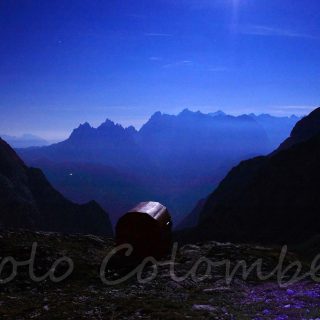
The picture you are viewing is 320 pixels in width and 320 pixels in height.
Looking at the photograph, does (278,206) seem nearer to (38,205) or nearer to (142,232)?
(142,232)

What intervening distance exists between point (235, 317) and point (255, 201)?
101 meters

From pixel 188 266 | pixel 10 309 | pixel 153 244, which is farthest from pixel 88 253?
pixel 10 309

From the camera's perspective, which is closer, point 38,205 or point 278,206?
point 278,206

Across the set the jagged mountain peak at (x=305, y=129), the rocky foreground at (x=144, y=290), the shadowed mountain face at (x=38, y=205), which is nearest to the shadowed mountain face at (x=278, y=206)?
the jagged mountain peak at (x=305, y=129)

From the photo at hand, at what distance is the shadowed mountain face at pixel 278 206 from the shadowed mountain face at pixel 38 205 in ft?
173

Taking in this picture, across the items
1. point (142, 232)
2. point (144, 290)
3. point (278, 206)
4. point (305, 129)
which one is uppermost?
point (305, 129)

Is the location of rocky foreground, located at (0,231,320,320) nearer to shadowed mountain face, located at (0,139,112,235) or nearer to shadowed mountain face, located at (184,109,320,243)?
shadowed mountain face, located at (184,109,320,243)

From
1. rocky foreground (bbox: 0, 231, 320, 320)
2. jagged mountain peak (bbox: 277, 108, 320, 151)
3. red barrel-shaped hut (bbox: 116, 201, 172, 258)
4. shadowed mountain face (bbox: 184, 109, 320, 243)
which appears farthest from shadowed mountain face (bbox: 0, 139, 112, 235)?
red barrel-shaped hut (bbox: 116, 201, 172, 258)

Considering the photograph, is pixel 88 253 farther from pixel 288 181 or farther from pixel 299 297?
pixel 288 181

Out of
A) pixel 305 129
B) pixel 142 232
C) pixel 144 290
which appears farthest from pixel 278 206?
pixel 144 290

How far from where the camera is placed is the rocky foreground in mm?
15500

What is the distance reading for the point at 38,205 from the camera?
147875mm

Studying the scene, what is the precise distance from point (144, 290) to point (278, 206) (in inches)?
3491

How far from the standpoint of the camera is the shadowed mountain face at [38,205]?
122812 mm
